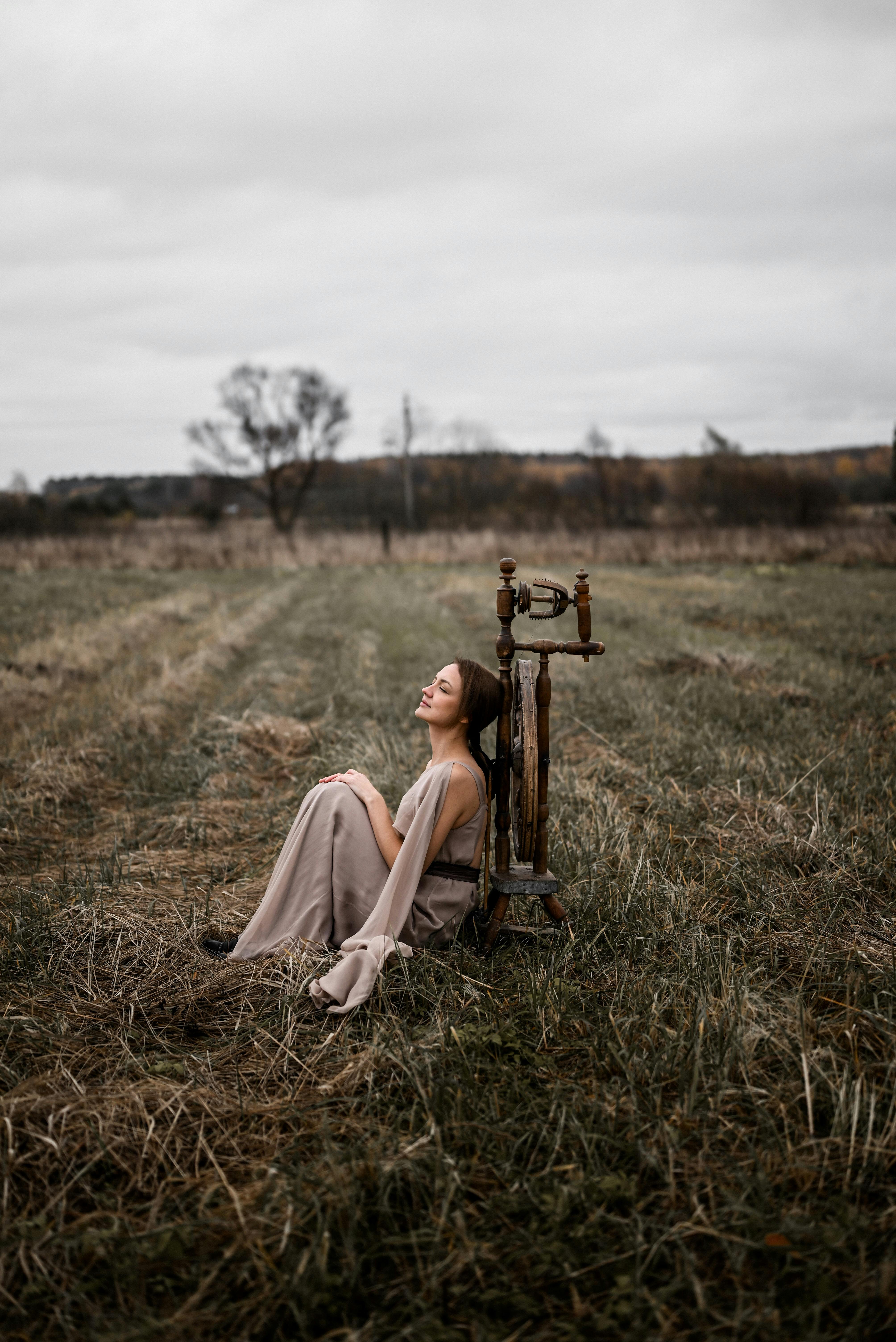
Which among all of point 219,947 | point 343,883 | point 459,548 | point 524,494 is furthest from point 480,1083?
point 524,494

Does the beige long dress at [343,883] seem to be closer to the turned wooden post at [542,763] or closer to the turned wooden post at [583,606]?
the turned wooden post at [542,763]

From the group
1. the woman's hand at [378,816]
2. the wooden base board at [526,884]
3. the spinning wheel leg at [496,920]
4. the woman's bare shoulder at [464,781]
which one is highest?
the woman's bare shoulder at [464,781]

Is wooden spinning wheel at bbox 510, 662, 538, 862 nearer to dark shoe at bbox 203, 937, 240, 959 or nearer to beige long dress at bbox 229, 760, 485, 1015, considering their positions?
beige long dress at bbox 229, 760, 485, 1015

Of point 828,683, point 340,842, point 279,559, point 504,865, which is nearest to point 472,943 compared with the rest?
point 504,865

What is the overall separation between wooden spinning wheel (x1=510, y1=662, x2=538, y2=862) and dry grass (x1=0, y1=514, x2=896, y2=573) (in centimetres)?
2158

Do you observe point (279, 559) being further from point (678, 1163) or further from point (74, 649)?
point (678, 1163)

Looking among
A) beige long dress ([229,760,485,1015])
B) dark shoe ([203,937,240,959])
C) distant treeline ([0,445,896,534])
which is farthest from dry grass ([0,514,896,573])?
dark shoe ([203,937,240,959])

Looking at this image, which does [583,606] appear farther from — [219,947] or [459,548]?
[459,548]

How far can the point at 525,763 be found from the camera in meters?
2.87

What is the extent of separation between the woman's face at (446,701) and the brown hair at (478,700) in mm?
15

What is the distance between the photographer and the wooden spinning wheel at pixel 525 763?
2.87 metres

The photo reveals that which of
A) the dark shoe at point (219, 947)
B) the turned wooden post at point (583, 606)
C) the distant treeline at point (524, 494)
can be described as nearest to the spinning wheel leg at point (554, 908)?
the turned wooden post at point (583, 606)

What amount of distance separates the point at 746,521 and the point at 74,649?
28.6 m

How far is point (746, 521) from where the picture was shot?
32.7 m
